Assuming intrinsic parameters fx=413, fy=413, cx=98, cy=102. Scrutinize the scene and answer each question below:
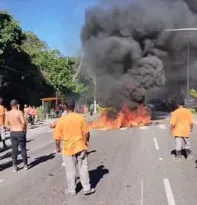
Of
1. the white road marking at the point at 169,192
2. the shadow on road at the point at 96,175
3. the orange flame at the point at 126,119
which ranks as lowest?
the white road marking at the point at 169,192

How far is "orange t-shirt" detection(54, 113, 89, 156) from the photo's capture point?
21.9 ft

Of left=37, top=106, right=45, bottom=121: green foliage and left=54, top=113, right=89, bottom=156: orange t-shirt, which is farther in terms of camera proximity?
left=37, top=106, right=45, bottom=121: green foliage

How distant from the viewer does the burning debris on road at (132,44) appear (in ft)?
85.3

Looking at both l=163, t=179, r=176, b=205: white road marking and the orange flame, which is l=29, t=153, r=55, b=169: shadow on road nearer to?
l=163, t=179, r=176, b=205: white road marking

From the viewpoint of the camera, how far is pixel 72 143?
21.9 feet

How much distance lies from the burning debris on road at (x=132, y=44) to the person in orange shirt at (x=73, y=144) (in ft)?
59.7

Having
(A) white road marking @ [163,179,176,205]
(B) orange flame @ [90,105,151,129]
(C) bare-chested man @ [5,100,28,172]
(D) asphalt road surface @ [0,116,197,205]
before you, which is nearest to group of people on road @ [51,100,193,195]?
(D) asphalt road surface @ [0,116,197,205]

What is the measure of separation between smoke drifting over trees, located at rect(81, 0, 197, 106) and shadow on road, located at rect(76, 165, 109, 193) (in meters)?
16.4

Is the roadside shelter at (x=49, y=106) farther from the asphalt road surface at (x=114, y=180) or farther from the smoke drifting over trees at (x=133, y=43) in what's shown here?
the asphalt road surface at (x=114, y=180)

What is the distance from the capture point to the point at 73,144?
6.68 meters

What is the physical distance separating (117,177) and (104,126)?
1620 cm

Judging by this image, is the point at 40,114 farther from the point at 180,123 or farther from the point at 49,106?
the point at 180,123

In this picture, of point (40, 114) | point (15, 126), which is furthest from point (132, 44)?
point (15, 126)

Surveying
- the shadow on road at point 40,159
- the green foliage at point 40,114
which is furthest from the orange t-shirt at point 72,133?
the green foliage at point 40,114
